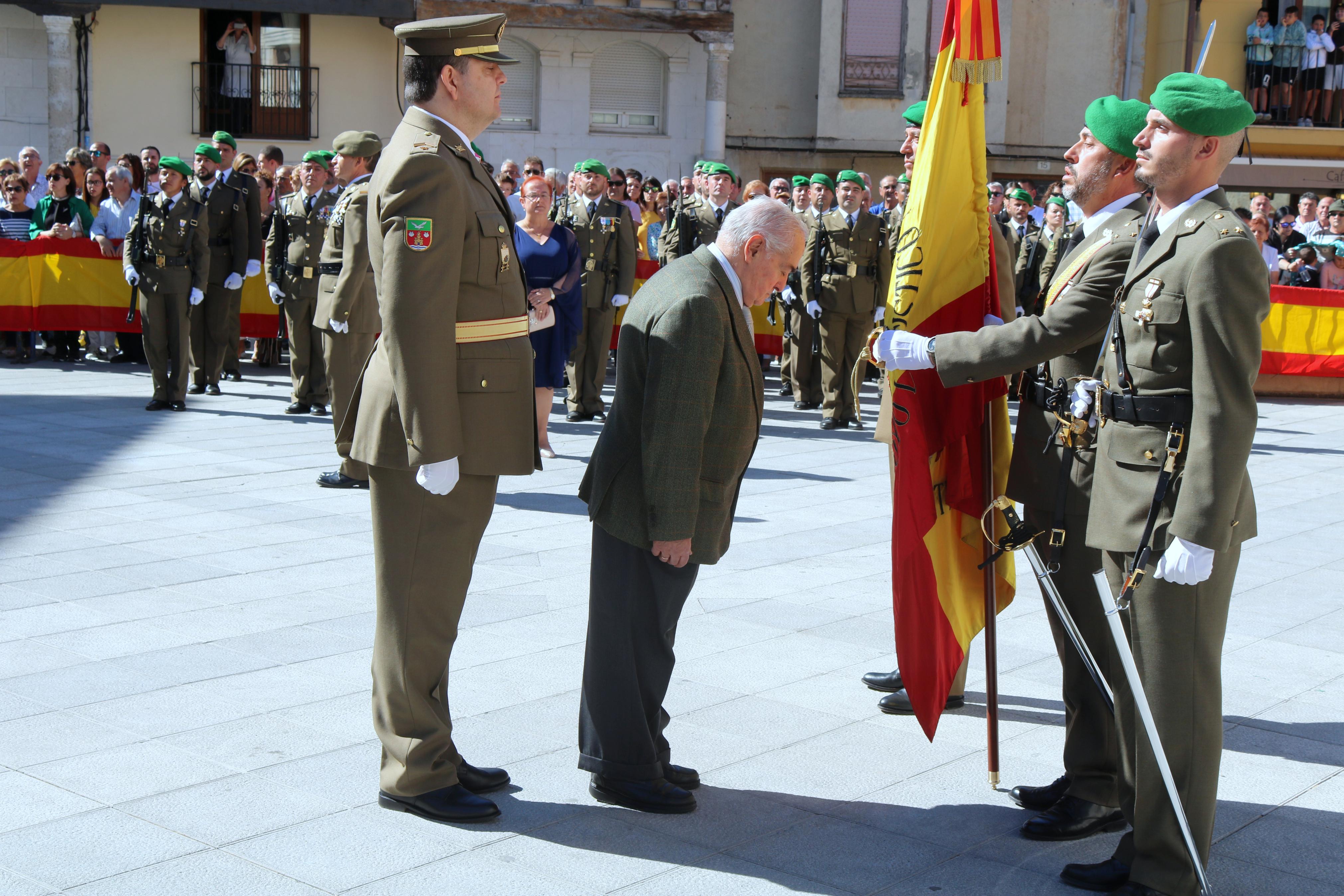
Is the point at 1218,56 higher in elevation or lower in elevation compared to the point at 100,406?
higher

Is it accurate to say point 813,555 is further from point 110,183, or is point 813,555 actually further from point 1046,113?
point 1046,113

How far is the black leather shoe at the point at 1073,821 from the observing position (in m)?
3.90

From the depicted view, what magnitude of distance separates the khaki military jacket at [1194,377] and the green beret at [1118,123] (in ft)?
1.87

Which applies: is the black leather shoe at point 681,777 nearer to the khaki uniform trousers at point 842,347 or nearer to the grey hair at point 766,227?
the grey hair at point 766,227

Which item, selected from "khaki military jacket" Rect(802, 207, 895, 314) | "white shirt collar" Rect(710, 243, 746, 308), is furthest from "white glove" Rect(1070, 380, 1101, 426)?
"khaki military jacket" Rect(802, 207, 895, 314)

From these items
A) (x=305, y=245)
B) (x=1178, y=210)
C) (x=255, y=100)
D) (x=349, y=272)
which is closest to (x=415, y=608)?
(x=1178, y=210)

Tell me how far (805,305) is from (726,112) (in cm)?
1430

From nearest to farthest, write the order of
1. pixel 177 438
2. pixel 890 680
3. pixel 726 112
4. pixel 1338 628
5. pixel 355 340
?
pixel 890 680 → pixel 1338 628 → pixel 355 340 → pixel 177 438 → pixel 726 112

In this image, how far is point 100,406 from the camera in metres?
11.5

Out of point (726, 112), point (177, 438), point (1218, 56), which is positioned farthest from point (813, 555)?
point (1218, 56)

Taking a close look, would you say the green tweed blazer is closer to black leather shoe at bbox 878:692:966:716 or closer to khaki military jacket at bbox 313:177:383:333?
black leather shoe at bbox 878:692:966:716

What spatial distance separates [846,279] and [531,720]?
322 inches

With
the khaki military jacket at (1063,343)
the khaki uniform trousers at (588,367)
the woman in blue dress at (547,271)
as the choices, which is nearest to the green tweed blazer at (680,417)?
the khaki military jacket at (1063,343)

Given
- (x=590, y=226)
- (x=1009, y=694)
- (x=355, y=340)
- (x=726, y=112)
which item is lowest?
(x=1009, y=694)
